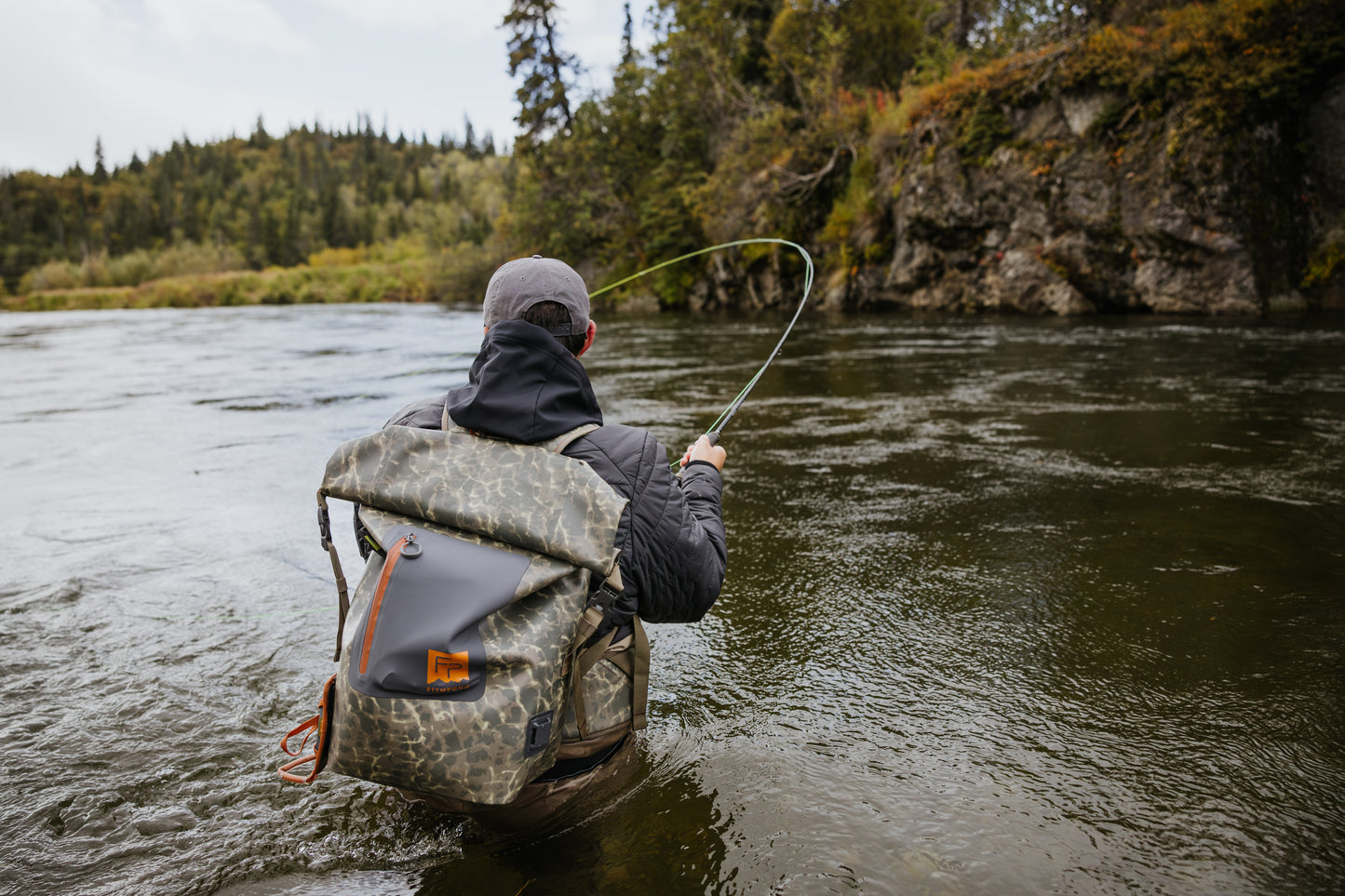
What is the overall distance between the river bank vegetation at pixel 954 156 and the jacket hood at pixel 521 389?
16257 millimetres

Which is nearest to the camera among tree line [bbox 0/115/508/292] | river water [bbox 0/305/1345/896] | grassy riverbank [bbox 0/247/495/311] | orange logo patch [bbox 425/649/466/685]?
orange logo patch [bbox 425/649/466/685]

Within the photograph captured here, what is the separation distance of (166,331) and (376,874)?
2839 centimetres

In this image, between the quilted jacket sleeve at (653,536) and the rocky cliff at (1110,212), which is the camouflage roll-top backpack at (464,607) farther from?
the rocky cliff at (1110,212)

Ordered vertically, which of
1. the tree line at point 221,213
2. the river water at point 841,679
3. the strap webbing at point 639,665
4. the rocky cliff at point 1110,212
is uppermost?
the tree line at point 221,213

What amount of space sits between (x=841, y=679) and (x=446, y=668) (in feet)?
5.55

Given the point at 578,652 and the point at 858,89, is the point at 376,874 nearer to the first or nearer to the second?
the point at 578,652

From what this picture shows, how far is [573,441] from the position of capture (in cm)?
183

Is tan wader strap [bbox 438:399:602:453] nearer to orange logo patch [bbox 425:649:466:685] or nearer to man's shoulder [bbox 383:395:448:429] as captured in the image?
man's shoulder [bbox 383:395:448:429]

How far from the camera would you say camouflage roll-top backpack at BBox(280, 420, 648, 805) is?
1.59 metres

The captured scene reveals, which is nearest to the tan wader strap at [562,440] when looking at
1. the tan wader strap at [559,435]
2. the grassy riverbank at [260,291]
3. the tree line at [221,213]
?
the tan wader strap at [559,435]

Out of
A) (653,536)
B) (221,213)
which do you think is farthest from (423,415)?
(221,213)

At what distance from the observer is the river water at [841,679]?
6.40ft

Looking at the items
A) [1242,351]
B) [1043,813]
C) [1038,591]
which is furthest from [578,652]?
[1242,351]

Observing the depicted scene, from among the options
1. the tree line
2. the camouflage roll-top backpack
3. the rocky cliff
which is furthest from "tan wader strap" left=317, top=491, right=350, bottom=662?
the tree line
